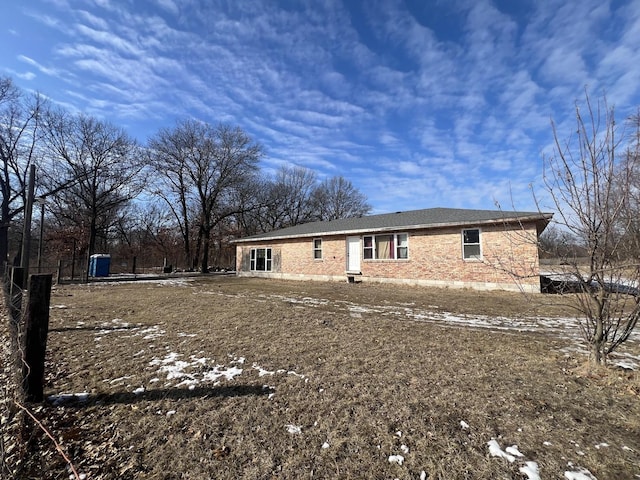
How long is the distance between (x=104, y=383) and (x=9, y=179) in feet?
91.1

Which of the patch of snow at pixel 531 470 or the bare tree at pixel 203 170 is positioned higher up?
the bare tree at pixel 203 170

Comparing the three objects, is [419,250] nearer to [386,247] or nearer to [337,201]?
[386,247]

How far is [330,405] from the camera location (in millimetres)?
2955

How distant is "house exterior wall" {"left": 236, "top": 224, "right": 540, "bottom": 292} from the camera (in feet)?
37.2

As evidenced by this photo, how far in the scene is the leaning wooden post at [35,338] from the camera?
3.05 m

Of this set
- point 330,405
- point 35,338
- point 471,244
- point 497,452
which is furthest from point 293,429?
point 471,244

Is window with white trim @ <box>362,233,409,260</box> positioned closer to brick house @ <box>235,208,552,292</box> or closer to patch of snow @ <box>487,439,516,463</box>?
brick house @ <box>235,208,552,292</box>

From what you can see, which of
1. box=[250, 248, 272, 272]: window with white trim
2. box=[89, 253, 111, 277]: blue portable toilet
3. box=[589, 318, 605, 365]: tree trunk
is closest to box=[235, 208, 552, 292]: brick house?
box=[250, 248, 272, 272]: window with white trim

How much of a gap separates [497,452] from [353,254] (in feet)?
46.2

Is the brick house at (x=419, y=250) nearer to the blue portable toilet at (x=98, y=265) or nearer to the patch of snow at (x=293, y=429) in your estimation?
the patch of snow at (x=293, y=429)

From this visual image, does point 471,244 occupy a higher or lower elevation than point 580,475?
higher

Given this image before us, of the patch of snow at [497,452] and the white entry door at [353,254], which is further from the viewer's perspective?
the white entry door at [353,254]

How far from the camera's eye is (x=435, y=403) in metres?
2.95

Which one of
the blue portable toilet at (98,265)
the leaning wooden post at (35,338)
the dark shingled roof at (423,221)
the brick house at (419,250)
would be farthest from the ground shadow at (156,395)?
the blue portable toilet at (98,265)
